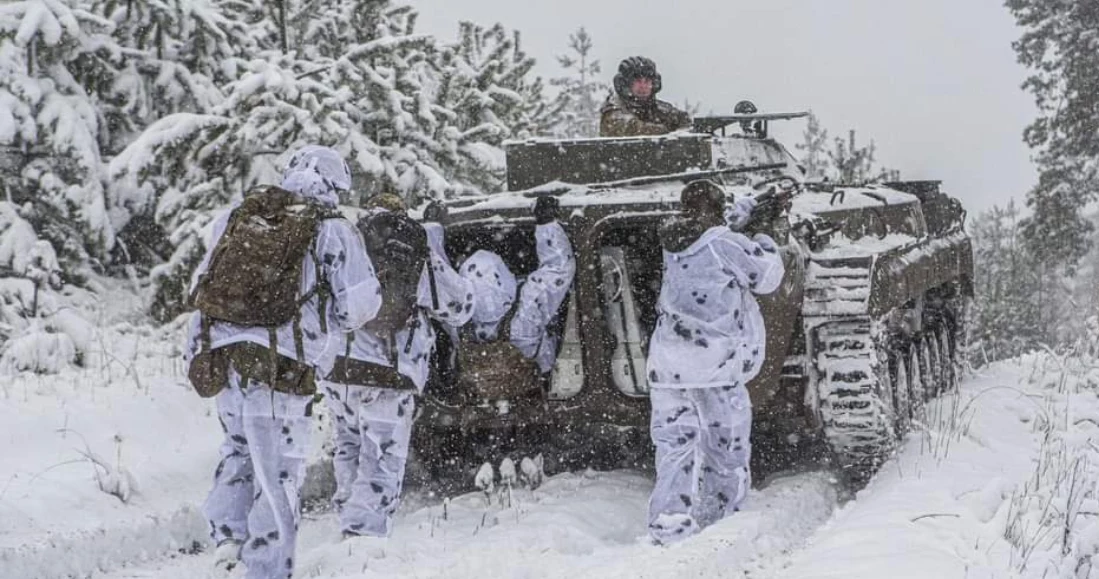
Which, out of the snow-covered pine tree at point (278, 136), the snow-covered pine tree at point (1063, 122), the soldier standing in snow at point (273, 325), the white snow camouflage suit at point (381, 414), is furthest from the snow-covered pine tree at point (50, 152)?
the snow-covered pine tree at point (1063, 122)

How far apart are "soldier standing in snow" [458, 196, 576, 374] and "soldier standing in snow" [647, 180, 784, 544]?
74 centimetres

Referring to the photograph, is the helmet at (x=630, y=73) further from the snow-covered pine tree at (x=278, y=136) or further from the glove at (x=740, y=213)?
the glove at (x=740, y=213)

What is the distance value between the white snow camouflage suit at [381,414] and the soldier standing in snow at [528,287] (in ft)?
0.77

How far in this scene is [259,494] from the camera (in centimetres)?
480

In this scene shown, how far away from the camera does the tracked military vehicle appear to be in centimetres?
625

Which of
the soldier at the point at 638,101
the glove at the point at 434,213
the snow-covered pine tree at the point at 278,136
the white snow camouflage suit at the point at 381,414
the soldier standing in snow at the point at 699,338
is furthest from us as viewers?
the snow-covered pine tree at the point at 278,136

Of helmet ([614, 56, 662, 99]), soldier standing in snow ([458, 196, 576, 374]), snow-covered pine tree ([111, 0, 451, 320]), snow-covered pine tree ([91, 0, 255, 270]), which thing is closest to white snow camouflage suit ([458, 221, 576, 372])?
soldier standing in snow ([458, 196, 576, 374])

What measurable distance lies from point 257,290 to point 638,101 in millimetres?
5349

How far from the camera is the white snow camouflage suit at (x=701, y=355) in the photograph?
5.48 m

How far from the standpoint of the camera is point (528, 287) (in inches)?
246

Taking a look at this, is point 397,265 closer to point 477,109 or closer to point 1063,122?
point 477,109

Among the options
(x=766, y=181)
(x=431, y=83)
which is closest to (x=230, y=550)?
(x=766, y=181)

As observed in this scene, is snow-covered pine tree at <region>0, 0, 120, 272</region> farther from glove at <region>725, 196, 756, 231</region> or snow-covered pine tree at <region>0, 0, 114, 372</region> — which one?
glove at <region>725, 196, 756, 231</region>

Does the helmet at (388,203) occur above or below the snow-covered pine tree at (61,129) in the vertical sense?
below
